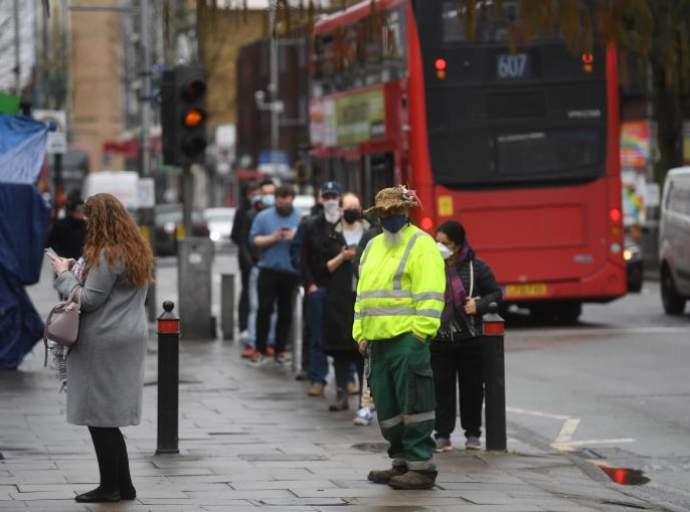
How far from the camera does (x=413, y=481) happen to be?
950 cm

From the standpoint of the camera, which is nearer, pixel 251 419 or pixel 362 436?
pixel 362 436

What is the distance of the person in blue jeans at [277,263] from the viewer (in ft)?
56.1

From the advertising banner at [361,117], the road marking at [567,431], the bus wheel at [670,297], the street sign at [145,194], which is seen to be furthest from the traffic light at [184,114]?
the road marking at [567,431]

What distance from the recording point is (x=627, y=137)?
130 ft

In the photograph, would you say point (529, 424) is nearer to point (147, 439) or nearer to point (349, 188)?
point (147, 439)

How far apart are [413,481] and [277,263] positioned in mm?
7784

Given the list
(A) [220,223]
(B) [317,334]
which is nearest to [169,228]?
(A) [220,223]

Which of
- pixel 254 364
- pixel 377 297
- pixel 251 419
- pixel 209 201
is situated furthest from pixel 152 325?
pixel 209 201

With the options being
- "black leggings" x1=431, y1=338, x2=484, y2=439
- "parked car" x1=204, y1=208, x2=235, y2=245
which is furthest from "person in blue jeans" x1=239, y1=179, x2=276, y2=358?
"parked car" x1=204, y1=208, x2=235, y2=245

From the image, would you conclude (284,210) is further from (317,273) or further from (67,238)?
(317,273)

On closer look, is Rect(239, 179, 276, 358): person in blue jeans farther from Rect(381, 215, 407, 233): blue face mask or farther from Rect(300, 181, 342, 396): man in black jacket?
Rect(381, 215, 407, 233): blue face mask

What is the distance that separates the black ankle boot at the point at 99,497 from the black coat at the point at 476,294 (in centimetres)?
321

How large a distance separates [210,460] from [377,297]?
1912mm

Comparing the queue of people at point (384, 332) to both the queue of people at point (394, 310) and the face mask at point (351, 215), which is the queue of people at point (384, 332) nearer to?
the queue of people at point (394, 310)
